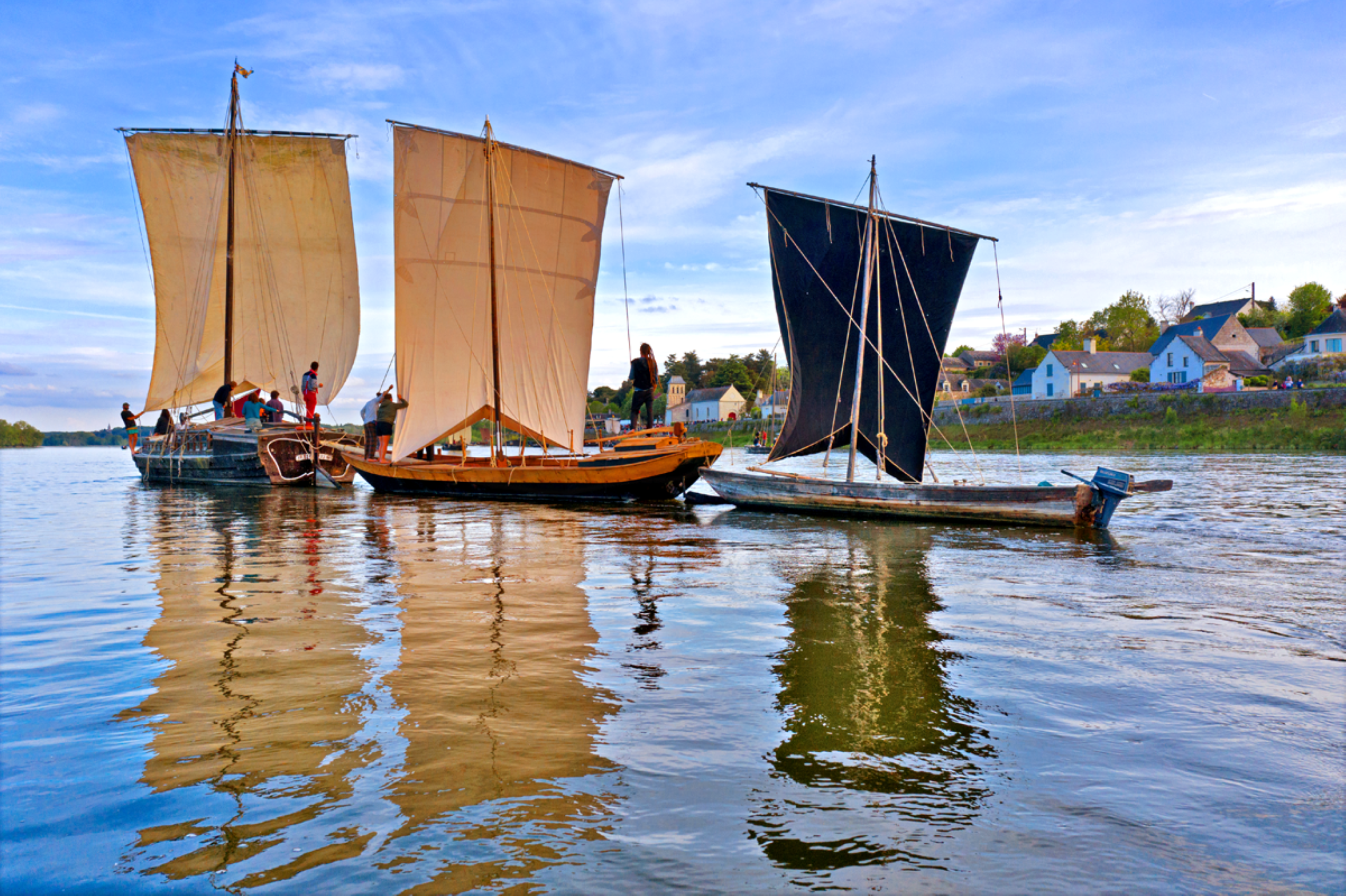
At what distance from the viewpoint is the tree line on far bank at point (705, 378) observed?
126 meters

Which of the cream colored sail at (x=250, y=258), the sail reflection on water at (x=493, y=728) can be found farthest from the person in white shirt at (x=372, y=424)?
the sail reflection on water at (x=493, y=728)

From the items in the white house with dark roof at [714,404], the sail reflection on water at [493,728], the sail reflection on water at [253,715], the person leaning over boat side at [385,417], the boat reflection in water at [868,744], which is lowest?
the boat reflection in water at [868,744]

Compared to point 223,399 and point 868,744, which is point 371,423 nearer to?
point 223,399

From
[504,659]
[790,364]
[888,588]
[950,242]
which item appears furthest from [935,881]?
[950,242]

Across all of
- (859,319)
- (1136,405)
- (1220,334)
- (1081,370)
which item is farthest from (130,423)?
(1220,334)

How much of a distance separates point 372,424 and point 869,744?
22.6 m

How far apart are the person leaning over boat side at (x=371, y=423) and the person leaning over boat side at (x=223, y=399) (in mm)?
8973

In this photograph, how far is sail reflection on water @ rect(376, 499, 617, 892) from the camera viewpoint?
344cm

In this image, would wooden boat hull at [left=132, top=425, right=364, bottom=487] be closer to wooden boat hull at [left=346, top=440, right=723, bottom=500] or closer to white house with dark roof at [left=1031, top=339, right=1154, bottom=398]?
wooden boat hull at [left=346, top=440, right=723, bottom=500]

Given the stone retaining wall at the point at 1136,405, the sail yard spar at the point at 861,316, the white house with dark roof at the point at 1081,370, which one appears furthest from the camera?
the white house with dark roof at the point at 1081,370

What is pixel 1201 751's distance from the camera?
4.65 m

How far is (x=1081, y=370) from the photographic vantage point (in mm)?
79188

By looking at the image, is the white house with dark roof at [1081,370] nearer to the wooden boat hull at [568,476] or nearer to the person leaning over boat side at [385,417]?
the wooden boat hull at [568,476]

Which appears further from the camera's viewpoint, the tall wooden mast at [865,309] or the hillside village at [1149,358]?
the hillside village at [1149,358]
